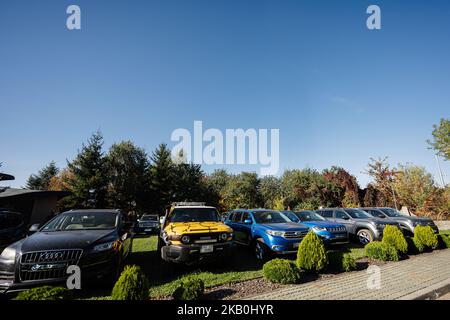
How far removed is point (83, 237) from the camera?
519 centimetres

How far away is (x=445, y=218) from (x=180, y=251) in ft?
85.3

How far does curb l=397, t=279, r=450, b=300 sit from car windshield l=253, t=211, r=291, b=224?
446 cm

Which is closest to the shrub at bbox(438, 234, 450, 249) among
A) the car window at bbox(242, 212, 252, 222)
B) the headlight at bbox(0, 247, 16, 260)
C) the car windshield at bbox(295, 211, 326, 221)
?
the car windshield at bbox(295, 211, 326, 221)

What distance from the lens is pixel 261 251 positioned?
26.1ft

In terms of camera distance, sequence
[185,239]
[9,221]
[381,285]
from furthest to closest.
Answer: [9,221], [185,239], [381,285]

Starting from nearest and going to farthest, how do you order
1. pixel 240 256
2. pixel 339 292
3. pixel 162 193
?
pixel 339 292
pixel 240 256
pixel 162 193

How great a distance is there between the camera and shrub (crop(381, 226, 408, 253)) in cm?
835

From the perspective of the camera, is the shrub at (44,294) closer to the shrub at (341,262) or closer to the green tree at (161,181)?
the shrub at (341,262)

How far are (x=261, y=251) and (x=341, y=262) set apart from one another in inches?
94.9

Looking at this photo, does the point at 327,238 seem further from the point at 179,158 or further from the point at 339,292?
the point at 179,158

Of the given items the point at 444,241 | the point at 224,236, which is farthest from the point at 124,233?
the point at 444,241

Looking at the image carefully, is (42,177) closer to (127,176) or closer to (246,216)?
(127,176)
